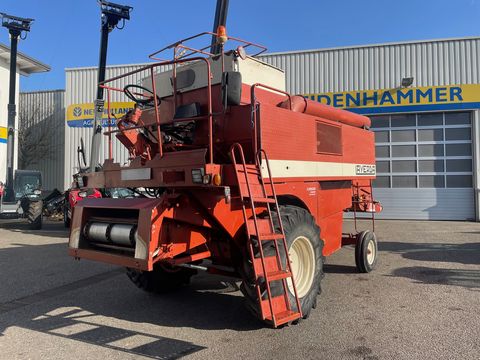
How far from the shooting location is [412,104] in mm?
15781

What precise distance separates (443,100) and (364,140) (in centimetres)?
1000

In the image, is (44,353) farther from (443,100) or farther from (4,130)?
(4,130)

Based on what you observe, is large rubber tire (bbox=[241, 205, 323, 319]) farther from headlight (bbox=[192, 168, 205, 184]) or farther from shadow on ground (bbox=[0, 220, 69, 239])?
shadow on ground (bbox=[0, 220, 69, 239])

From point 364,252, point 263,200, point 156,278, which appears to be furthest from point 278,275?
point 364,252

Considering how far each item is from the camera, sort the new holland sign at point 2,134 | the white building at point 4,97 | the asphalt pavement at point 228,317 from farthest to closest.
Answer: the new holland sign at point 2,134 → the white building at point 4,97 → the asphalt pavement at point 228,317

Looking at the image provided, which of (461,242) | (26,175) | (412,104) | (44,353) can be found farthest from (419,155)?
(26,175)

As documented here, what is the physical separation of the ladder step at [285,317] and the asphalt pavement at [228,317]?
0.77 feet

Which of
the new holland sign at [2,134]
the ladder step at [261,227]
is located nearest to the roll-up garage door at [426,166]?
the ladder step at [261,227]

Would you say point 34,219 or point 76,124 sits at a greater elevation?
point 76,124

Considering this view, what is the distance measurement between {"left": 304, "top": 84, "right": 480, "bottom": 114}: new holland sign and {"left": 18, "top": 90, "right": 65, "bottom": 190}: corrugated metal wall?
14048mm

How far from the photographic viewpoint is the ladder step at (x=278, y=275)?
4.14 metres

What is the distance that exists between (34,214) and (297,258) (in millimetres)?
11530

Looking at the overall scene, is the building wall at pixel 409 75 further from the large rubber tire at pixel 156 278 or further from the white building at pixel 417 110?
the large rubber tire at pixel 156 278

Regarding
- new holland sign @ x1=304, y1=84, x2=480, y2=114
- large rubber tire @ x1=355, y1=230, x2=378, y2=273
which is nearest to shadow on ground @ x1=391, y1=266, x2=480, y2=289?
large rubber tire @ x1=355, y1=230, x2=378, y2=273
